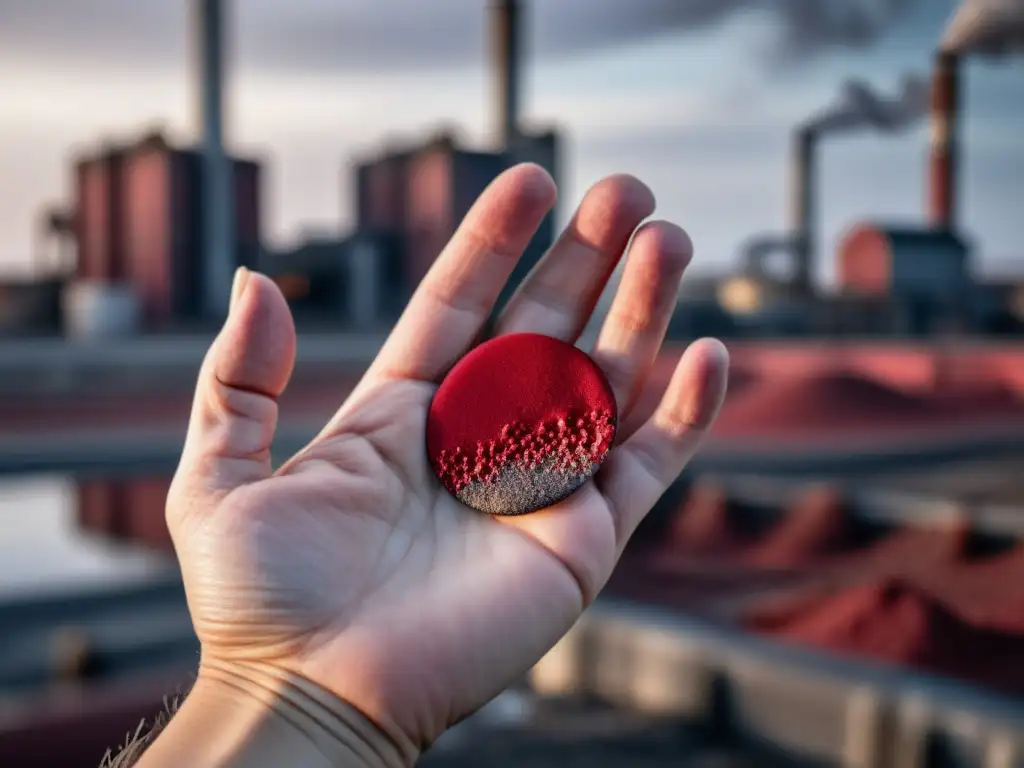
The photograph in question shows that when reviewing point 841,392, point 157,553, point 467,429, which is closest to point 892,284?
point 841,392

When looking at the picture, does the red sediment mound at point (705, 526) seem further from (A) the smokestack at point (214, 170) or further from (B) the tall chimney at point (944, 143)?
(B) the tall chimney at point (944, 143)

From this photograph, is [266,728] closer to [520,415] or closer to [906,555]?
[520,415]

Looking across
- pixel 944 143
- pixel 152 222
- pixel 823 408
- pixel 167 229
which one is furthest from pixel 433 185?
pixel 944 143

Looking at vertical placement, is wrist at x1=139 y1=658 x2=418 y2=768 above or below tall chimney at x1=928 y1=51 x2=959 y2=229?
below

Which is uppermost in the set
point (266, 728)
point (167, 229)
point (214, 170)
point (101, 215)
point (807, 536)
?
point (214, 170)

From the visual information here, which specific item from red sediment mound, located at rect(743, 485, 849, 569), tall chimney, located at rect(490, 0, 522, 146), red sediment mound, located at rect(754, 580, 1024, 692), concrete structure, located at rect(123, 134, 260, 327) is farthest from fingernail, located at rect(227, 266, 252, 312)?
tall chimney, located at rect(490, 0, 522, 146)

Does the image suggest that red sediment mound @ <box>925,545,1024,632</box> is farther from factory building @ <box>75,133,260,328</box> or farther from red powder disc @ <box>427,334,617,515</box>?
factory building @ <box>75,133,260,328</box>
